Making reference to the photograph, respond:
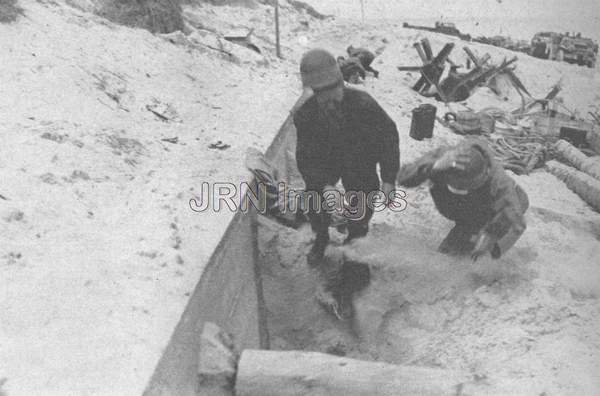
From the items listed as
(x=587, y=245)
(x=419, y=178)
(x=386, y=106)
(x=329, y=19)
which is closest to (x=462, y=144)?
(x=419, y=178)

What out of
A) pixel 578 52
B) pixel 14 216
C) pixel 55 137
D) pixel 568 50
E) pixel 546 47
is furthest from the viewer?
pixel 546 47

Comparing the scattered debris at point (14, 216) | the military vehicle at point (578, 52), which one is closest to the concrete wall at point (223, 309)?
the scattered debris at point (14, 216)

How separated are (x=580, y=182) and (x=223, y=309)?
18.1ft

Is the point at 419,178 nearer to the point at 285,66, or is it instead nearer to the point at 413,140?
the point at 413,140

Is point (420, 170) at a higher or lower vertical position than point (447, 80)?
higher

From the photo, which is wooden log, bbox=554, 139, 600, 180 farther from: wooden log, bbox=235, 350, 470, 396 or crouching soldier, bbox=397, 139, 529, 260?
wooden log, bbox=235, 350, 470, 396

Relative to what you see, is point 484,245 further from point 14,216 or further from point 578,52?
point 578,52

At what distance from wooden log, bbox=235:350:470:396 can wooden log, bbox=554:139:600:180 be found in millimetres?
5887

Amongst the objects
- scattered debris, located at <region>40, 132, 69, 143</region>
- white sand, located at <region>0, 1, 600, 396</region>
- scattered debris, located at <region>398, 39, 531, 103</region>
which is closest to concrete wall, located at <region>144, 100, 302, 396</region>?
white sand, located at <region>0, 1, 600, 396</region>

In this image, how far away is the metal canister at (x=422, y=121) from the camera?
728cm

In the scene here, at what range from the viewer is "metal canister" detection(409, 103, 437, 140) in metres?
7.28

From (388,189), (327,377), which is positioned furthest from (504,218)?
(327,377)

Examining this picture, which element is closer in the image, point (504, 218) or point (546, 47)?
point (504, 218)

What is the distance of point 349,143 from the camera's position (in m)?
3.52
